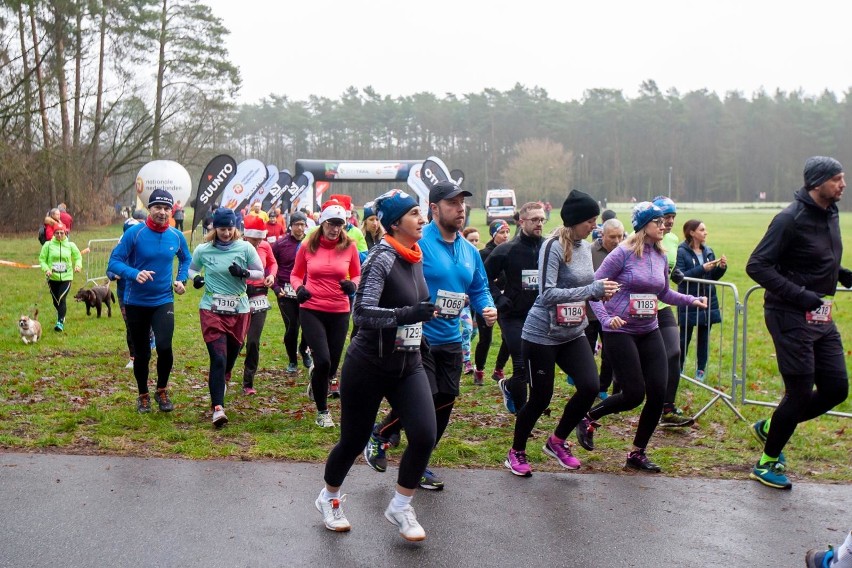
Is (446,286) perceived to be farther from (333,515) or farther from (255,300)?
(255,300)

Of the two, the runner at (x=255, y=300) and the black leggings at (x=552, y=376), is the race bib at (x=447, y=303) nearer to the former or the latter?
the black leggings at (x=552, y=376)

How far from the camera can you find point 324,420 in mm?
7340

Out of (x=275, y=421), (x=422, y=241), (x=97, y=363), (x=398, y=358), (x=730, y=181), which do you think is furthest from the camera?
(x=730, y=181)

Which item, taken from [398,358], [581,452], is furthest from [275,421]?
[398,358]

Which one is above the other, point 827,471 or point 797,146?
point 797,146

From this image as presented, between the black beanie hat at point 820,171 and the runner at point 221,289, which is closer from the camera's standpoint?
the black beanie hat at point 820,171

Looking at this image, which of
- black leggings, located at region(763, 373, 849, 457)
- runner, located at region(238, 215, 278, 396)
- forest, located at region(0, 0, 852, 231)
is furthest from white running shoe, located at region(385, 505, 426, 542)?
forest, located at region(0, 0, 852, 231)

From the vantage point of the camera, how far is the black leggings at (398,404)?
4.60 meters

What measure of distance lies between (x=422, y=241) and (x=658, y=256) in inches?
78.4

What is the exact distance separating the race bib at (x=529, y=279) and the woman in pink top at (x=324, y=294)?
143 centimetres

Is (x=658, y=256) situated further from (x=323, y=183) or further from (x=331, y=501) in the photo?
(x=323, y=183)

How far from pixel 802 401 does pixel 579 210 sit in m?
1.92

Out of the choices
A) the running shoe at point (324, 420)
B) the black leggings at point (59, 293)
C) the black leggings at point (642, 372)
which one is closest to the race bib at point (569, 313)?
the black leggings at point (642, 372)

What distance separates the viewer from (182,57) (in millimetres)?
49812
